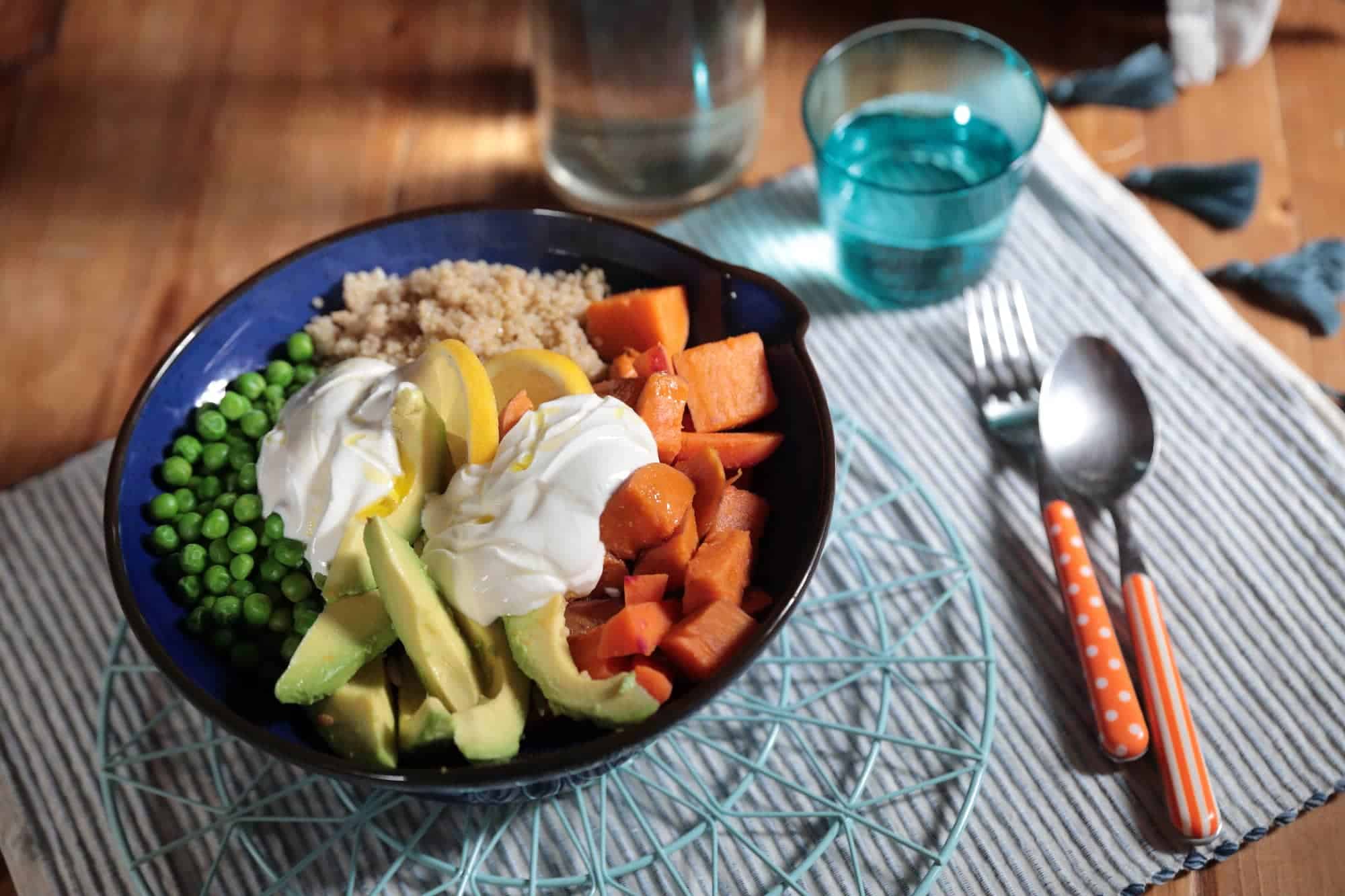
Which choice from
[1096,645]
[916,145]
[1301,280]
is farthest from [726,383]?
[1301,280]

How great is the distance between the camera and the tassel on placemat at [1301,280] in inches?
73.6

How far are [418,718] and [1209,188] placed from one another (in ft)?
5.36

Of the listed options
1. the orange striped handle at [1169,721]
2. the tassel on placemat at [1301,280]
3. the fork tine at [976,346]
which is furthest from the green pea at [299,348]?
the tassel on placemat at [1301,280]

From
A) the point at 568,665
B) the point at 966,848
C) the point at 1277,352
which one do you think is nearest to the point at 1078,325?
the point at 1277,352

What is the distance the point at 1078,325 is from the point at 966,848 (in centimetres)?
88

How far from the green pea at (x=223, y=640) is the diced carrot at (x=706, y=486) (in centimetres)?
53

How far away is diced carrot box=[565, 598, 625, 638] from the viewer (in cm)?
126

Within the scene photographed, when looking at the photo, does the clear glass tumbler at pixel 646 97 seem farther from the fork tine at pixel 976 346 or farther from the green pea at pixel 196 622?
the green pea at pixel 196 622

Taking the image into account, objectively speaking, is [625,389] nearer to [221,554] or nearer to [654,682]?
[654,682]

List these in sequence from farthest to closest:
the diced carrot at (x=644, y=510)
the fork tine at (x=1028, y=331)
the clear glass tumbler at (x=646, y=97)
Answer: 1. the clear glass tumbler at (x=646, y=97)
2. the fork tine at (x=1028, y=331)
3. the diced carrot at (x=644, y=510)

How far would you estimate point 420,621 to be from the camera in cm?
116

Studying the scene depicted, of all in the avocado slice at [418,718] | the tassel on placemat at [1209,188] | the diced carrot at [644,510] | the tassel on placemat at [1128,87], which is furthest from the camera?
the tassel on placemat at [1128,87]

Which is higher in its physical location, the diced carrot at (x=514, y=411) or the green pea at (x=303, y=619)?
the diced carrot at (x=514, y=411)

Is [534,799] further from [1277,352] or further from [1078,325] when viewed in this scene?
[1277,352]
